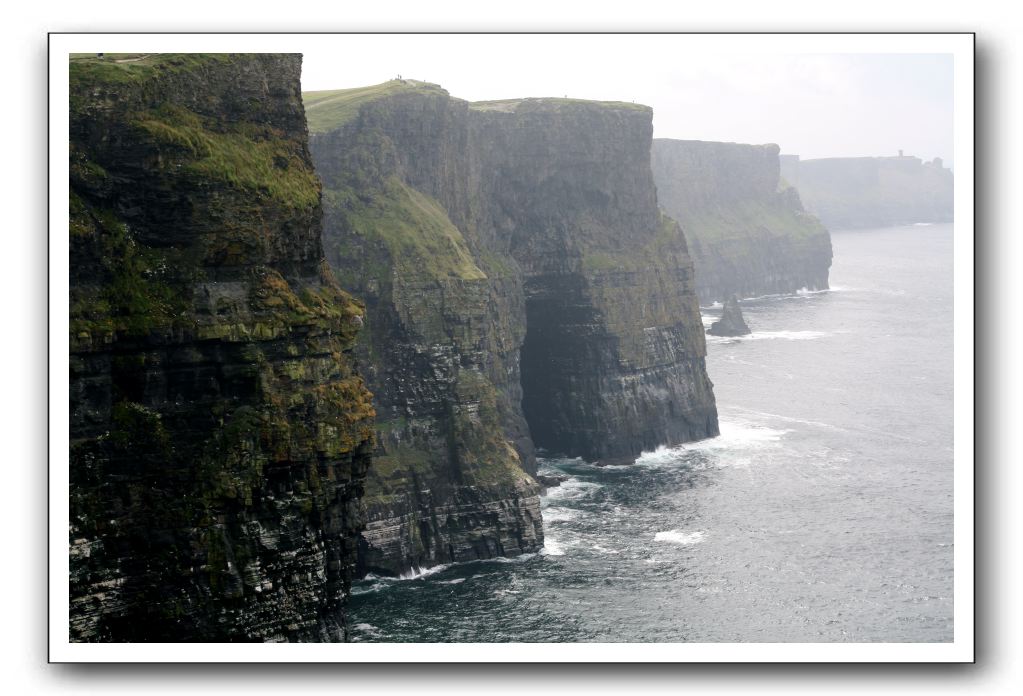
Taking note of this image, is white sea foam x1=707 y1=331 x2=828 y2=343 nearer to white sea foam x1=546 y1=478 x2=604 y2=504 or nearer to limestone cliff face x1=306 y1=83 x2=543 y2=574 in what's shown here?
white sea foam x1=546 y1=478 x2=604 y2=504

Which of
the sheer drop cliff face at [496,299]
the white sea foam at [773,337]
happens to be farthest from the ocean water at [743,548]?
the white sea foam at [773,337]

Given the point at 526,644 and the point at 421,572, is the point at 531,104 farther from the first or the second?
the point at 526,644

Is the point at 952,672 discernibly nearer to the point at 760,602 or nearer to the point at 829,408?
the point at 760,602

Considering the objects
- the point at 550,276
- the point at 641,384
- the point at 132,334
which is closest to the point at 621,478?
the point at 641,384

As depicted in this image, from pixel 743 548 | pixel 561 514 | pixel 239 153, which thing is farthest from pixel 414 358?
pixel 239 153

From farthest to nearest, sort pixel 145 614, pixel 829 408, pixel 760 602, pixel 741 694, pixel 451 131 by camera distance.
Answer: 1. pixel 829 408
2. pixel 451 131
3. pixel 760 602
4. pixel 145 614
5. pixel 741 694

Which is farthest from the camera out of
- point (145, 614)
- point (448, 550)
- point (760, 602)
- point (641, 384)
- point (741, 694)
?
point (641, 384)
